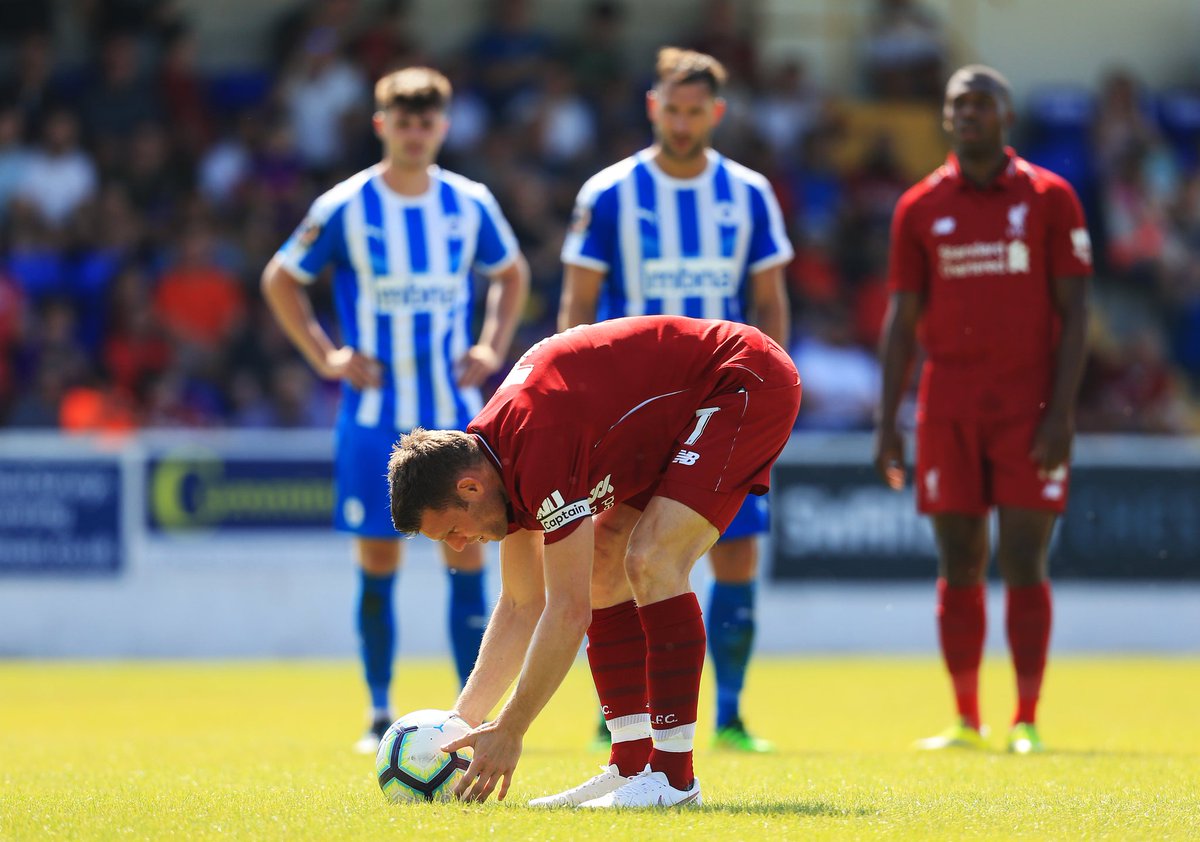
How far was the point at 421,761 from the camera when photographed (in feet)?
17.1

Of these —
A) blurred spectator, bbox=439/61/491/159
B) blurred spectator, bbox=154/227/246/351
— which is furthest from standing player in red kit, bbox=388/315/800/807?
blurred spectator, bbox=439/61/491/159

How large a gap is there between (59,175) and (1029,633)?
35.7ft

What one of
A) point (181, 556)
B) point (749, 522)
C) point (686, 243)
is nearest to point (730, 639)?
point (749, 522)

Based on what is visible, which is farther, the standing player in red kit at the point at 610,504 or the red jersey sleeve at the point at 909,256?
the red jersey sleeve at the point at 909,256

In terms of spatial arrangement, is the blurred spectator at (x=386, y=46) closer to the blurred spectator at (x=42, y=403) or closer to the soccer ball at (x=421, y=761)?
the blurred spectator at (x=42, y=403)

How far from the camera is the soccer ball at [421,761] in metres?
5.20

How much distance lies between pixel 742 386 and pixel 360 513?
2708 mm

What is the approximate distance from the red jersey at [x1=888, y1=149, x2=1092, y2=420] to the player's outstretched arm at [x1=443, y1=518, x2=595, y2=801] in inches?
113

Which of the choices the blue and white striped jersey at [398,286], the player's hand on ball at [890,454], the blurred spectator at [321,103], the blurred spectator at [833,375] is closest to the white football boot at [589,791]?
the player's hand on ball at [890,454]

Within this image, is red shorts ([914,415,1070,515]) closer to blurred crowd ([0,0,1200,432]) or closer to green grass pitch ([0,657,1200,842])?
green grass pitch ([0,657,1200,842])

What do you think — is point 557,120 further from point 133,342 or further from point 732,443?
point 732,443

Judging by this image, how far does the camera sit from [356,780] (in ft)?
19.6

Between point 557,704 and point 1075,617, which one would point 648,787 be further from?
point 1075,617

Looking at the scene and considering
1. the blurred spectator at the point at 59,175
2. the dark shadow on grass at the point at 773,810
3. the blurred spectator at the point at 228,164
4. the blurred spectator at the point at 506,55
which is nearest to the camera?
the dark shadow on grass at the point at 773,810
